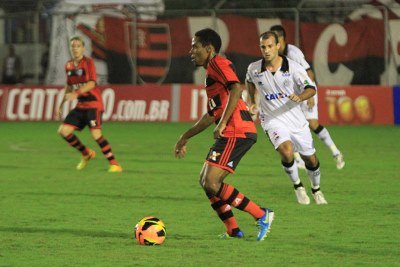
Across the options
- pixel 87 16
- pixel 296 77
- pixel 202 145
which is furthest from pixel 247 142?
pixel 87 16

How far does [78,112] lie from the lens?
56.2 feet

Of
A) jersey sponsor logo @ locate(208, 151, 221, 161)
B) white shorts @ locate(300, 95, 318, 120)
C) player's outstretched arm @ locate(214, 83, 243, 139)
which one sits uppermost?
player's outstretched arm @ locate(214, 83, 243, 139)

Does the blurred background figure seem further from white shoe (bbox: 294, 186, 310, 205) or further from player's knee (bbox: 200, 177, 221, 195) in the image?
player's knee (bbox: 200, 177, 221, 195)

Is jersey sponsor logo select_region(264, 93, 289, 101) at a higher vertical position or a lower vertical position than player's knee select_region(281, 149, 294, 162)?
higher

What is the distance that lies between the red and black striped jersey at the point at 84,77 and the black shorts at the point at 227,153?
7.24m

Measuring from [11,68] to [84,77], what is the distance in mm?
16066

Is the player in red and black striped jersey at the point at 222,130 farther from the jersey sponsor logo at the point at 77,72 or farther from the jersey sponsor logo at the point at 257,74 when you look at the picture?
the jersey sponsor logo at the point at 77,72

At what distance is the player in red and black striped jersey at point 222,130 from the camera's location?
373 inches

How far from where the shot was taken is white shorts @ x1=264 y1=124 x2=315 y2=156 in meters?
12.4

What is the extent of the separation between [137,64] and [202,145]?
31.4ft

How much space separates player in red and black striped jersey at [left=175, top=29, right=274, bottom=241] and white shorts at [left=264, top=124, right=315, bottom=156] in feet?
8.46

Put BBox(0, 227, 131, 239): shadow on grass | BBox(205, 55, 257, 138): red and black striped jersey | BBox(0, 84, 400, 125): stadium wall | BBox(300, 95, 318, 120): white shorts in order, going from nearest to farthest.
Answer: BBox(205, 55, 257, 138): red and black striped jersey
BBox(0, 227, 131, 239): shadow on grass
BBox(300, 95, 318, 120): white shorts
BBox(0, 84, 400, 125): stadium wall

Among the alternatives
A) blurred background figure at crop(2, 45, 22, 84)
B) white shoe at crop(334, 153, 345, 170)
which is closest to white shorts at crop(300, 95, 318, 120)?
white shoe at crop(334, 153, 345, 170)

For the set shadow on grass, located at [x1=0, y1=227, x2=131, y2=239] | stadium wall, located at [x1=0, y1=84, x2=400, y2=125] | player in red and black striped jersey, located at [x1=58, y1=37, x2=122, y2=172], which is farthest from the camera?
stadium wall, located at [x1=0, y1=84, x2=400, y2=125]
